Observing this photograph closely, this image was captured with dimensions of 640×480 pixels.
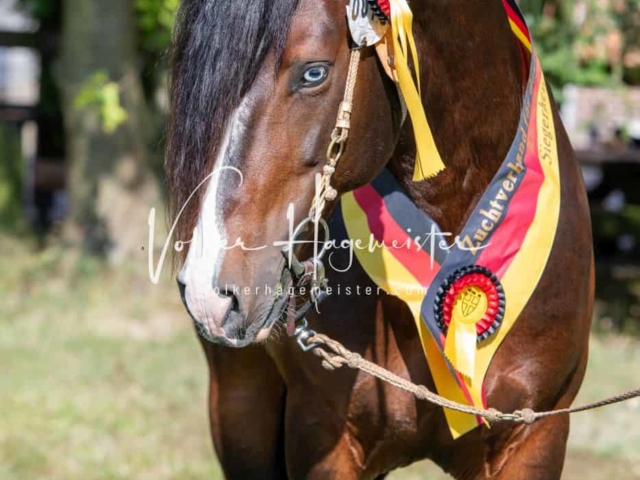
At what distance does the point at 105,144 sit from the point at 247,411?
6070 mm

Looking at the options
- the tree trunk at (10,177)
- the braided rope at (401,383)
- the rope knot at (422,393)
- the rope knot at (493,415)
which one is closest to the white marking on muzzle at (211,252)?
the braided rope at (401,383)

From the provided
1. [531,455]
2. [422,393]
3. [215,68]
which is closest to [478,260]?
[422,393]

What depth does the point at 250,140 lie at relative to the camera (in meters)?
2.10

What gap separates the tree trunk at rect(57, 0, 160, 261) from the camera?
28.5 ft

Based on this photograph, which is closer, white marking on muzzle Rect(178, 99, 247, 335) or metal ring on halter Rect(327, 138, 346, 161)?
white marking on muzzle Rect(178, 99, 247, 335)

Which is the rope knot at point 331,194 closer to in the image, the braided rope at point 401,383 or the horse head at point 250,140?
the horse head at point 250,140

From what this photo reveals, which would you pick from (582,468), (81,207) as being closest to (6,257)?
(81,207)

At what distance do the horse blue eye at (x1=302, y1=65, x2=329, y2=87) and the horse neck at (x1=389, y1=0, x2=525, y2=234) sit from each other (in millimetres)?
331

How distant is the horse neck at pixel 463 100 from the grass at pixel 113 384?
243 cm

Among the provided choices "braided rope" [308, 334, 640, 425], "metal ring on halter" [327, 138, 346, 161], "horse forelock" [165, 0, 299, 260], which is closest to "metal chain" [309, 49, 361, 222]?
"metal ring on halter" [327, 138, 346, 161]

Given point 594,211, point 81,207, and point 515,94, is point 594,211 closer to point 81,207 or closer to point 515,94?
point 81,207

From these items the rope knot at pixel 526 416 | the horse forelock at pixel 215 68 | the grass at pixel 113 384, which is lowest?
the grass at pixel 113 384

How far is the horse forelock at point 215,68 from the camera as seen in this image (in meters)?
2.10

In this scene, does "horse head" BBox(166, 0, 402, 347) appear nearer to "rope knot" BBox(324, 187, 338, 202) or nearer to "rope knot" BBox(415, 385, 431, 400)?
"rope knot" BBox(324, 187, 338, 202)
